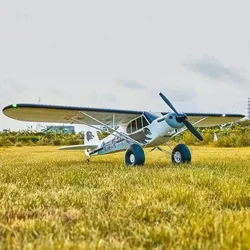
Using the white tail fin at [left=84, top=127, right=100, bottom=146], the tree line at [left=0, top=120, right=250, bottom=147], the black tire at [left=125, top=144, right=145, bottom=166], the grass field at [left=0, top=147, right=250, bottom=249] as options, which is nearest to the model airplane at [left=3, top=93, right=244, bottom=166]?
the black tire at [left=125, top=144, right=145, bottom=166]

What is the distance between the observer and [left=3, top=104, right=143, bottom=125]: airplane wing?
31.3 ft

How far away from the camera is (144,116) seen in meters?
10.2

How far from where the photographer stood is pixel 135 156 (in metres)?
8.81

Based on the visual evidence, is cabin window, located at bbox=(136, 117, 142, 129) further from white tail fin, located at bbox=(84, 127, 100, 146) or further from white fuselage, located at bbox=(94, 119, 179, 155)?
white tail fin, located at bbox=(84, 127, 100, 146)

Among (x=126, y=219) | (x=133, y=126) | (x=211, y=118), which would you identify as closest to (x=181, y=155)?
(x=133, y=126)

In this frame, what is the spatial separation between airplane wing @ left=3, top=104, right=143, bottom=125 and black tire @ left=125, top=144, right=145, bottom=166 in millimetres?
1720

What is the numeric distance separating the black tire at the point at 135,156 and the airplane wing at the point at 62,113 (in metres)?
1.72

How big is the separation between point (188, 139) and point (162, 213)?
33.0 meters

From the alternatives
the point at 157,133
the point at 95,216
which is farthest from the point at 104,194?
the point at 157,133

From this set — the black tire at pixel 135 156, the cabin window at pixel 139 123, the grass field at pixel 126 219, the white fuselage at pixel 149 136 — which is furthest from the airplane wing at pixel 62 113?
the grass field at pixel 126 219

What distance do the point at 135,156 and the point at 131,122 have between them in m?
2.23

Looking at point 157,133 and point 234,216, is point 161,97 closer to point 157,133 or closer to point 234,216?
point 157,133

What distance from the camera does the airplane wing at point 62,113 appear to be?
376 inches

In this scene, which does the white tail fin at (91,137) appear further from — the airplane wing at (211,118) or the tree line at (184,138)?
the tree line at (184,138)
